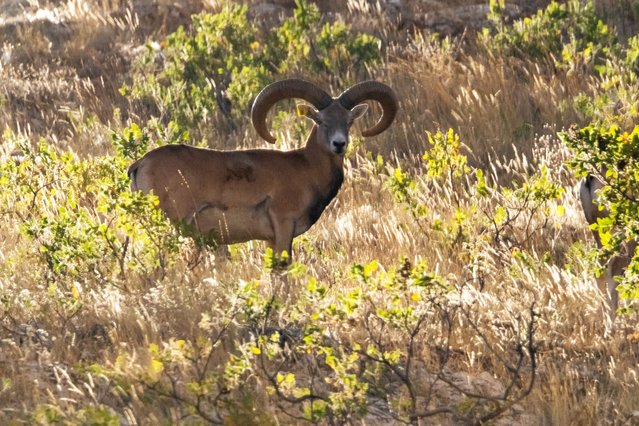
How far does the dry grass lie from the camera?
6438 mm

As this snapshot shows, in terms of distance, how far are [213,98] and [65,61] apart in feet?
16.0

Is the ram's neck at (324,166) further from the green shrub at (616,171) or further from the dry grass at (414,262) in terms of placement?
the green shrub at (616,171)

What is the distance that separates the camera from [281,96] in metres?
10.3

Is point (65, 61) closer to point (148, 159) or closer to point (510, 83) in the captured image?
point (510, 83)

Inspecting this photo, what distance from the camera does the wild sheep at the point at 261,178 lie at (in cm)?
932

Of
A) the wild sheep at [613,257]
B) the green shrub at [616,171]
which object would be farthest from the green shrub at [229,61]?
the green shrub at [616,171]

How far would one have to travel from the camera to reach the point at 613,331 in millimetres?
7547

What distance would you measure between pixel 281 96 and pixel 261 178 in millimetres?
915

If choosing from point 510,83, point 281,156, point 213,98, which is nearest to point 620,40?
point 510,83

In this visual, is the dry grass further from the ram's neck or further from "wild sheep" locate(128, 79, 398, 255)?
the ram's neck

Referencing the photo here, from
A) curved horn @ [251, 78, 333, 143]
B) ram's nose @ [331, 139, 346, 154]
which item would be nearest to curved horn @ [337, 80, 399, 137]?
curved horn @ [251, 78, 333, 143]

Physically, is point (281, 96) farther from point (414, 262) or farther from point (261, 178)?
point (414, 262)

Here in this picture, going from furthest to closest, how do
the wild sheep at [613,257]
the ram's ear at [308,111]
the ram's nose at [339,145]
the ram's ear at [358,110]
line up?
the ram's ear at [358,110] < the ram's ear at [308,111] < the ram's nose at [339,145] < the wild sheep at [613,257]

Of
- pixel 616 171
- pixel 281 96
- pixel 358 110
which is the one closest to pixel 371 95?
pixel 358 110
